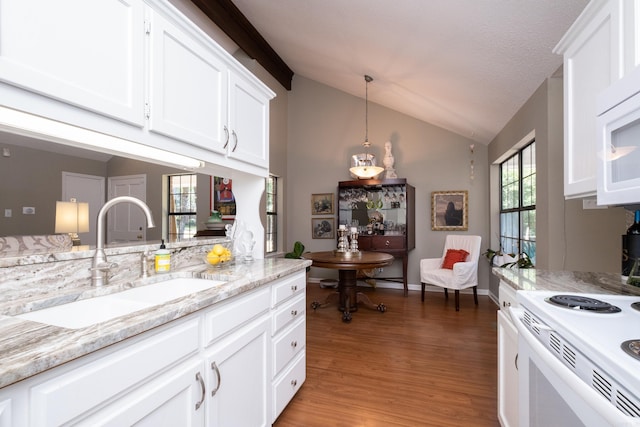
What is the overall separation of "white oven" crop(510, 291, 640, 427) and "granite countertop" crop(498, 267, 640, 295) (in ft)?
0.59

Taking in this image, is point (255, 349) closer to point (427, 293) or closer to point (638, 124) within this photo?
point (638, 124)

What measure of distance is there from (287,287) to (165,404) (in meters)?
0.94

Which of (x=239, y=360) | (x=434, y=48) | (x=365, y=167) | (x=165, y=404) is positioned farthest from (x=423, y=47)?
(x=165, y=404)

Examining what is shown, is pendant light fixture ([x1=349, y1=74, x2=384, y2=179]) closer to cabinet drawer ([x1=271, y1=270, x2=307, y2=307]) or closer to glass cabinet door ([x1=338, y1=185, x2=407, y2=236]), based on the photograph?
glass cabinet door ([x1=338, y1=185, x2=407, y2=236])

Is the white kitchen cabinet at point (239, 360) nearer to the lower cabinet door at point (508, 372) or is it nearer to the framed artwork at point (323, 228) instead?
the lower cabinet door at point (508, 372)

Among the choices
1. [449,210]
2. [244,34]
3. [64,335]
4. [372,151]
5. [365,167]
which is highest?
[244,34]

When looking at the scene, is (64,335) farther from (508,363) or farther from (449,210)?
(449,210)

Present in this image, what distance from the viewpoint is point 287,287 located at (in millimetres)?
1826

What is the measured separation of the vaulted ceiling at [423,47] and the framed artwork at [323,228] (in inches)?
88.3

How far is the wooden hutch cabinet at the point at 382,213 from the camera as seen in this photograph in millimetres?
4688

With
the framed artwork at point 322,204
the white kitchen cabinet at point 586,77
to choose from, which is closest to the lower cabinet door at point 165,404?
the white kitchen cabinet at point 586,77

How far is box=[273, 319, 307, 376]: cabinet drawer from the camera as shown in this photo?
168 centimetres

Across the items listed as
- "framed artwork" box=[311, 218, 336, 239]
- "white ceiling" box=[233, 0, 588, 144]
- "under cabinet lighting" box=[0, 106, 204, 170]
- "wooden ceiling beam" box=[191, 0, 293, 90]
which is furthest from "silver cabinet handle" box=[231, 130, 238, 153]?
"framed artwork" box=[311, 218, 336, 239]

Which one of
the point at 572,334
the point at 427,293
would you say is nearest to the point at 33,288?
the point at 572,334
